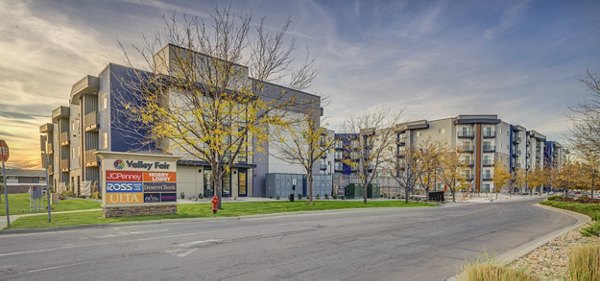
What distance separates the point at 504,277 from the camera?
374 cm

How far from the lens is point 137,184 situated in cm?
1540

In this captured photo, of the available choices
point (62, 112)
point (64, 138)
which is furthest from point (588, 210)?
point (62, 112)

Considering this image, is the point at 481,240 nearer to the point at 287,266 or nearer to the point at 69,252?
the point at 287,266

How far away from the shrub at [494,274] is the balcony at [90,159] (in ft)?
113

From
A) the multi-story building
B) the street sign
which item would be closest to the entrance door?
the street sign

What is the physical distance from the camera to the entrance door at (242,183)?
34.3m

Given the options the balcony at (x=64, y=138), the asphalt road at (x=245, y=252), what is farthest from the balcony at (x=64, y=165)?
the asphalt road at (x=245, y=252)

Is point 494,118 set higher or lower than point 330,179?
higher

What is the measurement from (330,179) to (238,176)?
44.1 ft

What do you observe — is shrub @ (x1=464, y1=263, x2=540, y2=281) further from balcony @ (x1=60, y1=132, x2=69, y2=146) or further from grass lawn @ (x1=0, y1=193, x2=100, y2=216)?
balcony @ (x1=60, y1=132, x2=69, y2=146)

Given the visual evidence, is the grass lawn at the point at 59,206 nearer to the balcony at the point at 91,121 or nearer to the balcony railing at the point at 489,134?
the balcony at the point at 91,121

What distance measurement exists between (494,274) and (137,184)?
15.7 meters

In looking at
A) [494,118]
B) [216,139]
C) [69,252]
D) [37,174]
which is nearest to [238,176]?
[216,139]

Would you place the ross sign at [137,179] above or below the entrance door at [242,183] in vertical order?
above
